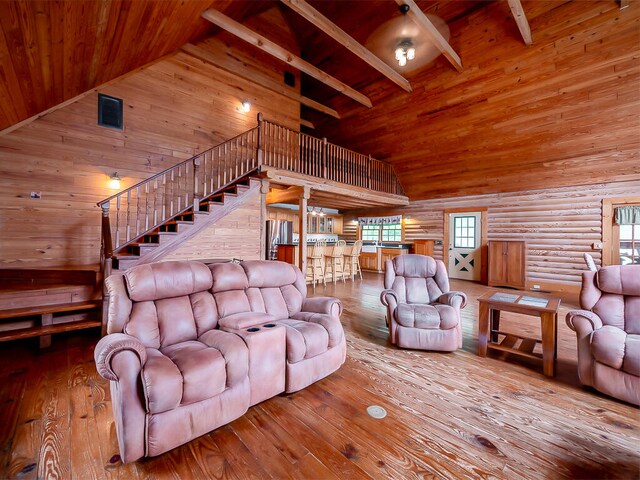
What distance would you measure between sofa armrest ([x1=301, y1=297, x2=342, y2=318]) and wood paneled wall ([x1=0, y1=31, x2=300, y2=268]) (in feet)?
Answer: 13.9

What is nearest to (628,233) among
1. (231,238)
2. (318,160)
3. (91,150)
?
(318,160)

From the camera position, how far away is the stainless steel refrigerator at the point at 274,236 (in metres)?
7.23

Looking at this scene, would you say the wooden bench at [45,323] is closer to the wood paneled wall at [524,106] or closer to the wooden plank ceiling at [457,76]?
the wooden plank ceiling at [457,76]

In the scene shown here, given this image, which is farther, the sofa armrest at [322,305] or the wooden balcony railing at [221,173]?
the wooden balcony railing at [221,173]

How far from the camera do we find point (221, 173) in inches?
240

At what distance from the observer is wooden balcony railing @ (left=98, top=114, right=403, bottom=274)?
480 cm

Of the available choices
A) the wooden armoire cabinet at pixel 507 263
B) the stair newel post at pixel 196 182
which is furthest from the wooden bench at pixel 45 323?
the wooden armoire cabinet at pixel 507 263

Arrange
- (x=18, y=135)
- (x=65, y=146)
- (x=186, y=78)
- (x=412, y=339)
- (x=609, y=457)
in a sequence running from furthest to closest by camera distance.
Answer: (x=186, y=78)
(x=65, y=146)
(x=18, y=135)
(x=412, y=339)
(x=609, y=457)

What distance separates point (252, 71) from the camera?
21.6 ft

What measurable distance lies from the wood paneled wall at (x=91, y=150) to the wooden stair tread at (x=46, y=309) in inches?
54.7

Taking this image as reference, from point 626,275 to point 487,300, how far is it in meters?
1.14

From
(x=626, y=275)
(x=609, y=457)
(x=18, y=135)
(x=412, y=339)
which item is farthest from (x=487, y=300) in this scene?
(x=18, y=135)

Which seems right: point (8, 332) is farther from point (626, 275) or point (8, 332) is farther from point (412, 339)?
point (626, 275)

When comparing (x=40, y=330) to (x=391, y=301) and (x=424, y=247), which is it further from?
(x=424, y=247)
